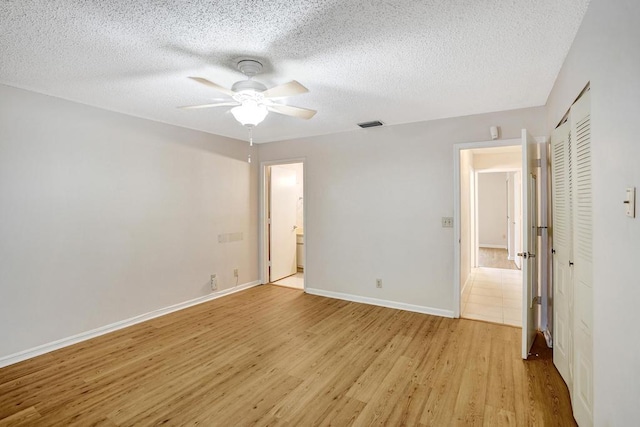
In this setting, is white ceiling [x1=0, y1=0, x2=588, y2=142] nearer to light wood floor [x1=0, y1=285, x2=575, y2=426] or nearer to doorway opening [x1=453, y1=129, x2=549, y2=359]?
doorway opening [x1=453, y1=129, x2=549, y2=359]

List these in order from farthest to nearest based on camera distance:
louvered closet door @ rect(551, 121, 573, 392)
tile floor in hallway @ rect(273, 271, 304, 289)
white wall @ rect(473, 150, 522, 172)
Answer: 1. white wall @ rect(473, 150, 522, 172)
2. tile floor in hallway @ rect(273, 271, 304, 289)
3. louvered closet door @ rect(551, 121, 573, 392)

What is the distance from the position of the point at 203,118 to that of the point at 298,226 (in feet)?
10.3

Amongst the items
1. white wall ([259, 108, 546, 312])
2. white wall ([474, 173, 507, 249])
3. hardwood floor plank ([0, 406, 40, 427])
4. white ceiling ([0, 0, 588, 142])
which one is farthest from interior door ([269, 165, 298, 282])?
white wall ([474, 173, 507, 249])

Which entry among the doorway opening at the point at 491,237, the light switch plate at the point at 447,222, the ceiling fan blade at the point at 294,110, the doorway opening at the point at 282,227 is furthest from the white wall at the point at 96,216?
the doorway opening at the point at 491,237

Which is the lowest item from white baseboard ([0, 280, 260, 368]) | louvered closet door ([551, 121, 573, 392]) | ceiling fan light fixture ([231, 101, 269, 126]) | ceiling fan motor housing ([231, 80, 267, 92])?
white baseboard ([0, 280, 260, 368])

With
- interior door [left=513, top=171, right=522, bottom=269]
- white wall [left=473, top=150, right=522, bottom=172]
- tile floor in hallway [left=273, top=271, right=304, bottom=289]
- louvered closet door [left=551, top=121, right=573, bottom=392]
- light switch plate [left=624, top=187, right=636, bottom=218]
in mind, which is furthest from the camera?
interior door [left=513, top=171, right=522, bottom=269]

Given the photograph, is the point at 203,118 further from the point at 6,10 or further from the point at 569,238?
the point at 569,238

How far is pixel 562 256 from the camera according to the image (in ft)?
8.11

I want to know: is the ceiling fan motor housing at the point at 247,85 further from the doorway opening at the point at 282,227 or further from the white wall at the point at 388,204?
the doorway opening at the point at 282,227

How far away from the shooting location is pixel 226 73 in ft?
8.13

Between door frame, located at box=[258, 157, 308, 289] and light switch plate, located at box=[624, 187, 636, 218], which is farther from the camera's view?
door frame, located at box=[258, 157, 308, 289]

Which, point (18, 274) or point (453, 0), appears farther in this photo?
point (18, 274)

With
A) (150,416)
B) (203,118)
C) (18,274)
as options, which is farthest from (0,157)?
(150,416)

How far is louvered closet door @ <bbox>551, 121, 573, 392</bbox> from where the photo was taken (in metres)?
2.24
